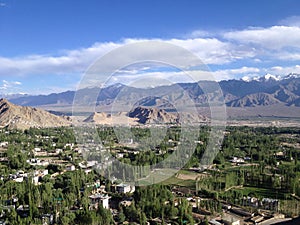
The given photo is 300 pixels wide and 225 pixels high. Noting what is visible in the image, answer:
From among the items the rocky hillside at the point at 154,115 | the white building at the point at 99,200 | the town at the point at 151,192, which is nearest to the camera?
the town at the point at 151,192

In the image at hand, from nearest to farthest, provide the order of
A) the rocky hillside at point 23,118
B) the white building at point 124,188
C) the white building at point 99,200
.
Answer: the white building at point 99,200 < the white building at point 124,188 < the rocky hillside at point 23,118

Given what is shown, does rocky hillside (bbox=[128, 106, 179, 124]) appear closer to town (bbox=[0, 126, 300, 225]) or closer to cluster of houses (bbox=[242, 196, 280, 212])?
town (bbox=[0, 126, 300, 225])

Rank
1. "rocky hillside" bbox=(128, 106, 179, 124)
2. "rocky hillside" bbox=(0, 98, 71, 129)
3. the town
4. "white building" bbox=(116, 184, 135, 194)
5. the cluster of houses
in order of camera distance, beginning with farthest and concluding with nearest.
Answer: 1. "rocky hillside" bbox=(128, 106, 179, 124)
2. "rocky hillside" bbox=(0, 98, 71, 129)
3. "white building" bbox=(116, 184, 135, 194)
4. the cluster of houses
5. the town

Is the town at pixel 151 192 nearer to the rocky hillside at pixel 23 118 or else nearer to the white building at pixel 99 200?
the white building at pixel 99 200

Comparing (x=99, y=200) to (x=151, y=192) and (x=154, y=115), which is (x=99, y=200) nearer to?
(x=151, y=192)

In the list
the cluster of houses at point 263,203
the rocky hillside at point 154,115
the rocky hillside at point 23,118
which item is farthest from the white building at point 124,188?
the rocky hillside at point 154,115

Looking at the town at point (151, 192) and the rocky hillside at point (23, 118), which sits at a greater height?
the rocky hillside at point (23, 118)

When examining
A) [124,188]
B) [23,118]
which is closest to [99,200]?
[124,188]

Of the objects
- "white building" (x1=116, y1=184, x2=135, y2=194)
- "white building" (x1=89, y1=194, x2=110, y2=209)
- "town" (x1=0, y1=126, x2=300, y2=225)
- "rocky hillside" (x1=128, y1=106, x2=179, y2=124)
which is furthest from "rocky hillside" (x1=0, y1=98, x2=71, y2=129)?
"white building" (x1=89, y1=194, x2=110, y2=209)

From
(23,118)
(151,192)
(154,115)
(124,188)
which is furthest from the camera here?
(154,115)
